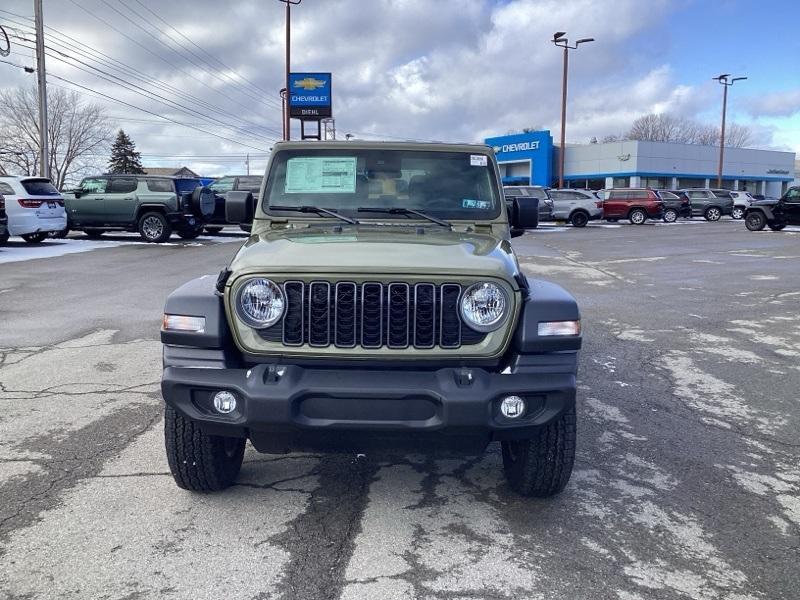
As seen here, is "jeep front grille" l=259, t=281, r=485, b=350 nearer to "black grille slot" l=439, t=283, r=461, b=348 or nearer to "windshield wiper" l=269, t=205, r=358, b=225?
"black grille slot" l=439, t=283, r=461, b=348

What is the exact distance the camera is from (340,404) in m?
3.01

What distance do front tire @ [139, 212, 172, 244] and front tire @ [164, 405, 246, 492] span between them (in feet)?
56.1

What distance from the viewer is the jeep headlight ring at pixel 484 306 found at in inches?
124

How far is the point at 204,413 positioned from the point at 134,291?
837cm

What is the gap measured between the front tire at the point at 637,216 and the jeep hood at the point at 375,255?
31780mm

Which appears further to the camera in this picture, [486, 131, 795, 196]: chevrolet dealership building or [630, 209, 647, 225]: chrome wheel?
[486, 131, 795, 196]: chevrolet dealership building

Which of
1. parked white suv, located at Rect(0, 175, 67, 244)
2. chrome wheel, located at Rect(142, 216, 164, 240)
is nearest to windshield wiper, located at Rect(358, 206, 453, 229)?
parked white suv, located at Rect(0, 175, 67, 244)

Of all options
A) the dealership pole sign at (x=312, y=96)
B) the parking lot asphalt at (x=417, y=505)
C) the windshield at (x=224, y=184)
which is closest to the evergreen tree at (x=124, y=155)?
the dealership pole sign at (x=312, y=96)

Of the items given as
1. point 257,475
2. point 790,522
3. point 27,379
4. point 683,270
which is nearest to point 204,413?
point 257,475

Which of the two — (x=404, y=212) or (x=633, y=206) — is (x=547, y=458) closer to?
(x=404, y=212)

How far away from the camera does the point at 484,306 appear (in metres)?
3.19

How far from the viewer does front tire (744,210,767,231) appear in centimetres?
2717

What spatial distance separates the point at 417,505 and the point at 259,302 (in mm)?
1325

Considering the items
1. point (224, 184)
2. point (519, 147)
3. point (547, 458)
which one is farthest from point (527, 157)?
point (547, 458)
